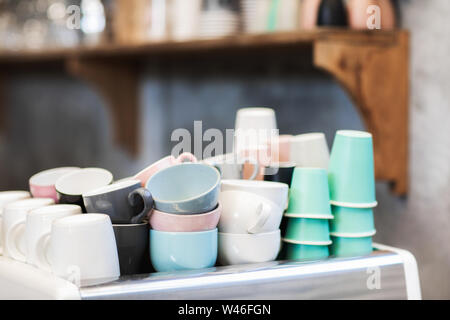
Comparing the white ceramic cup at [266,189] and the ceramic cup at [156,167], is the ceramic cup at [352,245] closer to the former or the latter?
the white ceramic cup at [266,189]

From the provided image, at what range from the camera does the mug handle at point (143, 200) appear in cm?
78

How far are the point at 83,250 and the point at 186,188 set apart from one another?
17 cm

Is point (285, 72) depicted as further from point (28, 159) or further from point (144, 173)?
point (28, 159)

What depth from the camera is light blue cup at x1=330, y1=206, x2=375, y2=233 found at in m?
0.89

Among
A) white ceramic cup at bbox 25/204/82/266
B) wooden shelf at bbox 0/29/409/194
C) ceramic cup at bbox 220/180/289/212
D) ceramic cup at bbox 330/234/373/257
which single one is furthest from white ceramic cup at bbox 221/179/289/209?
wooden shelf at bbox 0/29/409/194

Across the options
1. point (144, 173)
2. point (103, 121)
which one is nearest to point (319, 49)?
point (144, 173)

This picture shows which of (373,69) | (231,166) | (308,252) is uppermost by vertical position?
(373,69)

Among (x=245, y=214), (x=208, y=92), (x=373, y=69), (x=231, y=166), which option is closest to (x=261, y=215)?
(x=245, y=214)

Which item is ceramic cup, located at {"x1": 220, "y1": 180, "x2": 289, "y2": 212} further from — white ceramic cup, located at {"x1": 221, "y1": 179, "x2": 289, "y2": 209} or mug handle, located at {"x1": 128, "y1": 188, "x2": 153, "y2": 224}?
mug handle, located at {"x1": 128, "y1": 188, "x2": 153, "y2": 224}

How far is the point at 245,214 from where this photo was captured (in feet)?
2.72

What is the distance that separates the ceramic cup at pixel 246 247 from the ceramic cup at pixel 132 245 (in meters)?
0.10

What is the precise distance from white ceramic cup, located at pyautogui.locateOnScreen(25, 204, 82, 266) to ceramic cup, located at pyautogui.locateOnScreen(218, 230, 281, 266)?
0.20 m

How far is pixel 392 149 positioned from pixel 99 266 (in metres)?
0.93

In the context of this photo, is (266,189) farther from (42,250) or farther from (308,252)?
(42,250)
